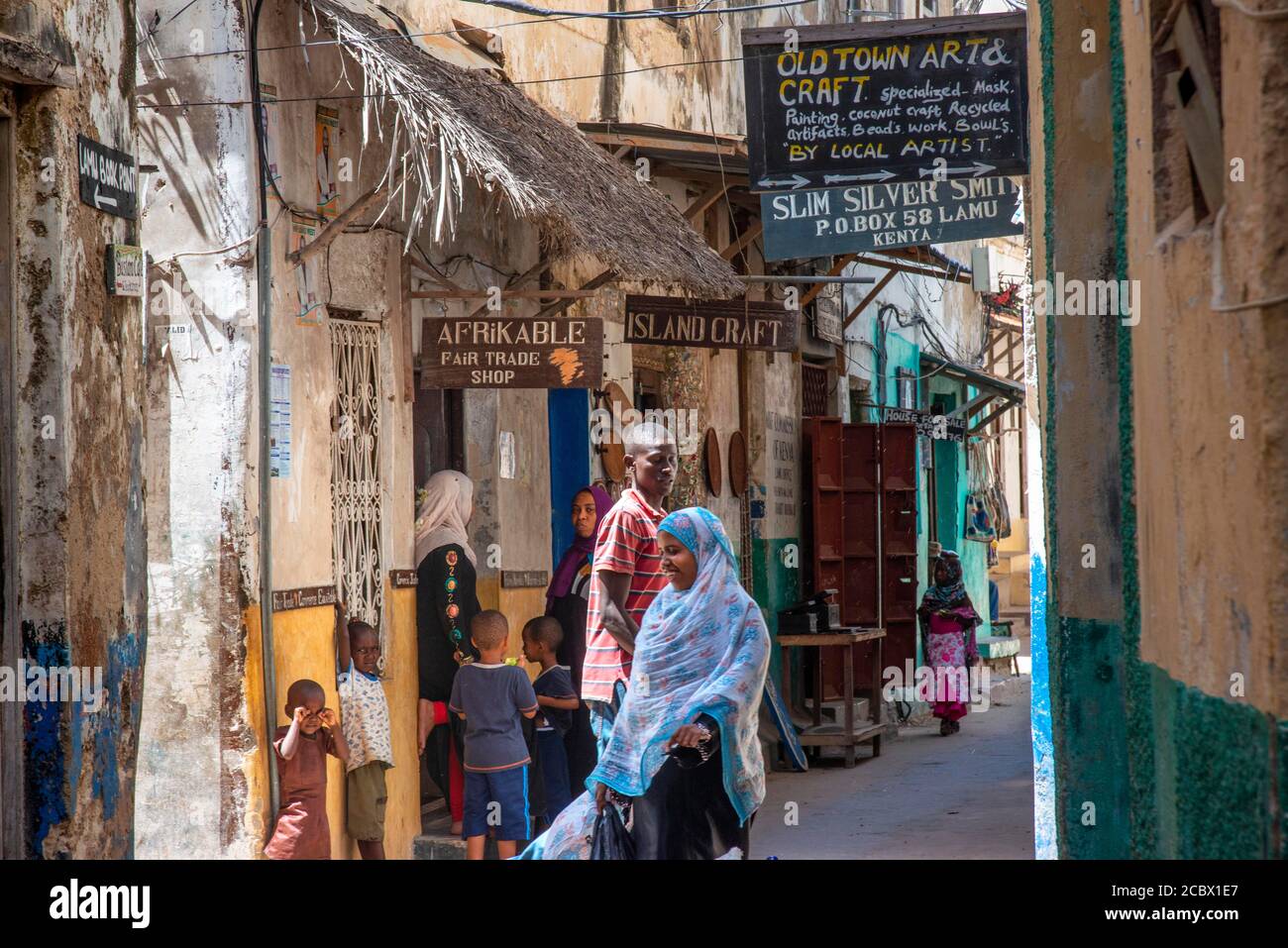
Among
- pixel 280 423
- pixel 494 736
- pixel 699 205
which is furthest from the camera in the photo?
pixel 699 205

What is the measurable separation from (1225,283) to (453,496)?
6.08 m

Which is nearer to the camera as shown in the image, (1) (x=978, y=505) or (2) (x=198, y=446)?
(2) (x=198, y=446)

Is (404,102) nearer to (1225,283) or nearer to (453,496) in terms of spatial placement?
(453,496)

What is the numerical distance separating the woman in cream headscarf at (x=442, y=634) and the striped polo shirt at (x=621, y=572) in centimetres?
163

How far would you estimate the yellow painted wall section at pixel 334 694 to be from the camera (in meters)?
6.71

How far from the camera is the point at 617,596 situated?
6.44 meters

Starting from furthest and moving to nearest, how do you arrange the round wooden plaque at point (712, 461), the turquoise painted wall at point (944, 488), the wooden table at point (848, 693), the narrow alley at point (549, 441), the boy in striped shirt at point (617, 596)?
the turquoise painted wall at point (944, 488)
the round wooden plaque at point (712, 461)
the wooden table at point (848, 693)
the boy in striped shirt at point (617, 596)
the narrow alley at point (549, 441)

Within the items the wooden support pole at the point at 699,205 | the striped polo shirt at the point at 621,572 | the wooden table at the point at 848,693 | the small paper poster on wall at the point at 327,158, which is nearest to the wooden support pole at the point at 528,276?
the small paper poster on wall at the point at 327,158

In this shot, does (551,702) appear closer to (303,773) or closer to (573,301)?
(303,773)

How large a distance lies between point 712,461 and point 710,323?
2.90 metres

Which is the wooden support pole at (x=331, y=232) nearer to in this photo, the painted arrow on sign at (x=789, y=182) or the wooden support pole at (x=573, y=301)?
the wooden support pole at (x=573, y=301)

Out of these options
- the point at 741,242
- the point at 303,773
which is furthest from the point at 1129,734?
the point at 741,242

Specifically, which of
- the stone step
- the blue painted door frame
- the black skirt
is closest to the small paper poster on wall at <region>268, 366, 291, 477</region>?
the black skirt
